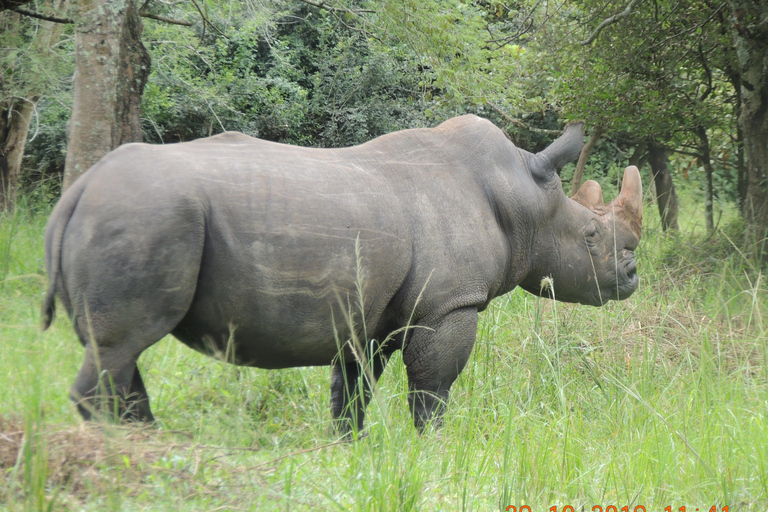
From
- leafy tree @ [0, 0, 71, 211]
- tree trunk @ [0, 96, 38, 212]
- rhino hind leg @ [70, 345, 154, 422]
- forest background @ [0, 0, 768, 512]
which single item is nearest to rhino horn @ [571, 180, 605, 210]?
forest background @ [0, 0, 768, 512]

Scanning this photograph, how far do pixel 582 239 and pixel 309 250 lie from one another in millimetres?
1945

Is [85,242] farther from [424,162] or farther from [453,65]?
[453,65]

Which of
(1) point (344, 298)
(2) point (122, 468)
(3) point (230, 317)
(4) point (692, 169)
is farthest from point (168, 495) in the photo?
(4) point (692, 169)

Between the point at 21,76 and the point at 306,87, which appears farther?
the point at 306,87

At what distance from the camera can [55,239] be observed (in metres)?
2.87

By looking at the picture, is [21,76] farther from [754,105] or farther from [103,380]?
[754,105]

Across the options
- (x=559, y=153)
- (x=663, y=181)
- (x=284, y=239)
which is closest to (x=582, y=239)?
(x=559, y=153)

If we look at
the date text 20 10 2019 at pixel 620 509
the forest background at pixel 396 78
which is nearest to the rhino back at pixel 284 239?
the date text 20 10 2019 at pixel 620 509

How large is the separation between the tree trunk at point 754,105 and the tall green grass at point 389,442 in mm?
1875

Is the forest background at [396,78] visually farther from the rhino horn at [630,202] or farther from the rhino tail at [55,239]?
the rhino horn at [630,202]

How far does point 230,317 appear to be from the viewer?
3.11m

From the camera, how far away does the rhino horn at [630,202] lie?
4691 millimetres

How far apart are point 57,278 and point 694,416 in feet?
Answer: 9.63

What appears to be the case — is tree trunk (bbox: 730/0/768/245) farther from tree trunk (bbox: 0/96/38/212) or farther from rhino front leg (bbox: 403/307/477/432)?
tree trunk (bbox: 0/96/38/212)
